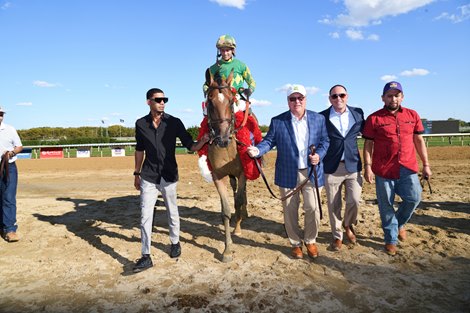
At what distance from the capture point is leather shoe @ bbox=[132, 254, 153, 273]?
161 inches

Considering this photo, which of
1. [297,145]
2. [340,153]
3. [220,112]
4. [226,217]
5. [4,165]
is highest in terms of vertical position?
[220,112]

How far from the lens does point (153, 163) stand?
423 centimetres

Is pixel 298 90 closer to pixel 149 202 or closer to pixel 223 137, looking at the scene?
pixel 223 137

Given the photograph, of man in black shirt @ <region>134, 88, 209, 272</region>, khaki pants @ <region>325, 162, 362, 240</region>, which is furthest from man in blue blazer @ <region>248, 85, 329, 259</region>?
man in black shirt @ <region>134, 88, 209, 272</region>

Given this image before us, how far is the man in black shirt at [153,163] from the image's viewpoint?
418 centimetres

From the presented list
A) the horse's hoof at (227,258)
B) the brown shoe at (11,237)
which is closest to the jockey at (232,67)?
the horse's hoof at (227,258)

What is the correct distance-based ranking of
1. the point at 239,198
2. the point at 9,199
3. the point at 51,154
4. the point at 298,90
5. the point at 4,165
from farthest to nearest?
the point at 51,154
the point at 9,199
the point at 4,165
the point at 239,198
the point at 298,90

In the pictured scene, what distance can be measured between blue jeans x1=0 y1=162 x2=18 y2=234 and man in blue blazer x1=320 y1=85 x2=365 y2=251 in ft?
17.4

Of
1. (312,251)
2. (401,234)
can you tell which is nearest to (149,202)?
(312,251)

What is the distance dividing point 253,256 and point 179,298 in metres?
1.45

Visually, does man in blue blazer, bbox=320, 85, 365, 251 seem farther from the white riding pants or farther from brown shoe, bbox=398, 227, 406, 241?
the white riding pants

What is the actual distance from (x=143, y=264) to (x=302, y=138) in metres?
2.72

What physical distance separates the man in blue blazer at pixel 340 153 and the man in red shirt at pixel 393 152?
226mm

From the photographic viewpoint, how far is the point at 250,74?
5.32 m
